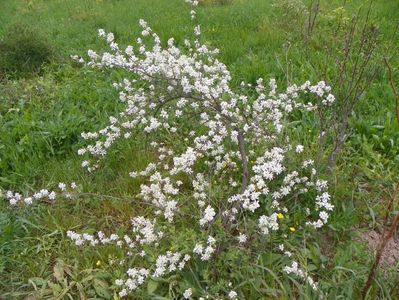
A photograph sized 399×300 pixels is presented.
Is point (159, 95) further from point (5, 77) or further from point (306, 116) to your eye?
point (5, 77)

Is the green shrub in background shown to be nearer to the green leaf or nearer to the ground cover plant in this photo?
the ground cover plant

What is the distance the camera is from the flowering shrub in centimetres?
272

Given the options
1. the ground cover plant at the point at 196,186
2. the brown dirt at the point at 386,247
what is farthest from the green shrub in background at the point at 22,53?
the brown dirt at the point at 386,247

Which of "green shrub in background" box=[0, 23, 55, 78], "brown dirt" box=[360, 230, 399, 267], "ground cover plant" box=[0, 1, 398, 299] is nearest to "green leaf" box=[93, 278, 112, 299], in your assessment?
"ground cover plant" box=[0, 1, 398, 299]

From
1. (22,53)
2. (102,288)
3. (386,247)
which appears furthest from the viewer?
(22,53)

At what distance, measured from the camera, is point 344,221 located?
10.5ft

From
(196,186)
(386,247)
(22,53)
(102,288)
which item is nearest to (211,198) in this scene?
(196,186)

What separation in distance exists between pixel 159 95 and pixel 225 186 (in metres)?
0.99

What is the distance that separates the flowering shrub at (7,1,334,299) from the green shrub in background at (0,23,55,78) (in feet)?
9.07

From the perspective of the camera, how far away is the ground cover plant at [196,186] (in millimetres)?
2766

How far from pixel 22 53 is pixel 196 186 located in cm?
418

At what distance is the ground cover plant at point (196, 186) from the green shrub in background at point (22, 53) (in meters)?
1.07

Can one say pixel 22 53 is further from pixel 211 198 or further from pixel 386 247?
pixel 386 247

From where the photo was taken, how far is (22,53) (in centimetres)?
617
